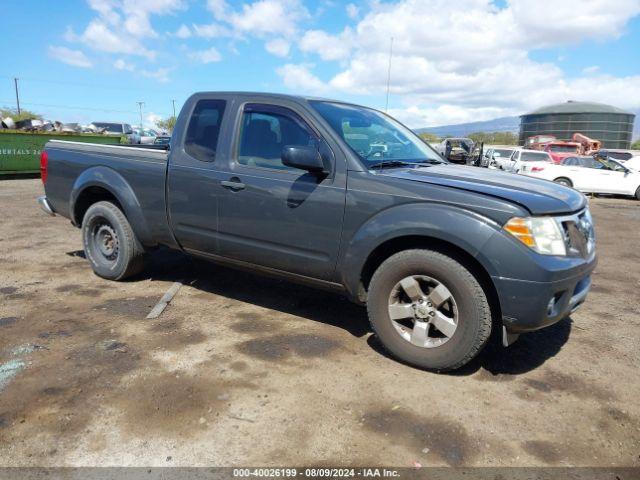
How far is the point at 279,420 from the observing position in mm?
2748

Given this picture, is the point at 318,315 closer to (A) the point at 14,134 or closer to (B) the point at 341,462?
(B) the point at 341,462

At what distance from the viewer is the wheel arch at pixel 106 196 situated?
15.3 feet

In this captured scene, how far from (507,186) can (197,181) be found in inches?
96.9

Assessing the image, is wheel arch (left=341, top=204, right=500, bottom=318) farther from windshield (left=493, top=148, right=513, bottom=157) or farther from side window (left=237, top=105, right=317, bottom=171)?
windshield (left=493, top=148, right=513, bottom=157)

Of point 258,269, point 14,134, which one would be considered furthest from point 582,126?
point 258,269

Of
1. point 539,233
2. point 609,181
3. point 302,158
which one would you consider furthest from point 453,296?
point 609,181

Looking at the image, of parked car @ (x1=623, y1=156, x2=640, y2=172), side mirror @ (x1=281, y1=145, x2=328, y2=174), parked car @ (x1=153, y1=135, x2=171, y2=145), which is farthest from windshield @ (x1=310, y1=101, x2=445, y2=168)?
parked car @ (x1=623, y1=156, x2=640, y2=172)

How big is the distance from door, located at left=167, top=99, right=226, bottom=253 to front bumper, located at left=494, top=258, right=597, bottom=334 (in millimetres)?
2370

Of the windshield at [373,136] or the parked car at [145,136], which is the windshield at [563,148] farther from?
the windshield at [373,136]

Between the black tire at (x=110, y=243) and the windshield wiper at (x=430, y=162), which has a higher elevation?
the windshield wiper at (x=430, y=162)

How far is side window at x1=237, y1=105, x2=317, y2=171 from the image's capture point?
3801mm

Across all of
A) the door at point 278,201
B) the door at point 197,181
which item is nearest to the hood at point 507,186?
the door at point 278,201

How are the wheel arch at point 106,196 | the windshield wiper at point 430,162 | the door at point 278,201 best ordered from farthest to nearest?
the wheel arch at point 106,196, the windshield wiper at point 430,162, the door at point 278,201

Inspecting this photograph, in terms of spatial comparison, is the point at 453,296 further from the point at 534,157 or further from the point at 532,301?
the point at 534,157
